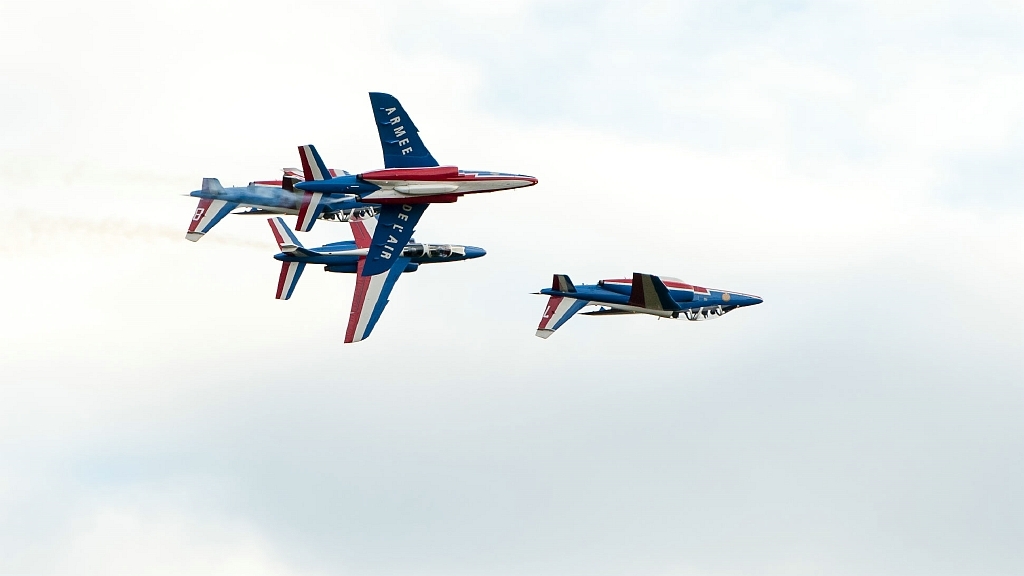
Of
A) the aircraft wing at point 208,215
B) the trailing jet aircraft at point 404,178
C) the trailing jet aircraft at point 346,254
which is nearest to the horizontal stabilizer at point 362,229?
the trailing jet aircraft at point 346,254

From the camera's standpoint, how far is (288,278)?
15538cm

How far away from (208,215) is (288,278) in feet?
32.4

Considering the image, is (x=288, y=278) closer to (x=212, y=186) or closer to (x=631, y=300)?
(x=212, y=186)

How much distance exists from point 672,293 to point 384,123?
3130 centimetres

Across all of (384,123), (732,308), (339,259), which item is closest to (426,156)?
(384,123)

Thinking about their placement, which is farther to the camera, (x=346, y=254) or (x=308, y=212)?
(x=346, y=254)

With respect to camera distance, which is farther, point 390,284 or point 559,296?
point 559,296

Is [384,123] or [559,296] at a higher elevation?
[384,123]

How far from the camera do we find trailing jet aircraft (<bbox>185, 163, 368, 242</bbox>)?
513 feet

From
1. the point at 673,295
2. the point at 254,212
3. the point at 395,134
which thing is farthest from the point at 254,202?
the point at 673,295

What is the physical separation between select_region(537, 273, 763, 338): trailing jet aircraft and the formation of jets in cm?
8

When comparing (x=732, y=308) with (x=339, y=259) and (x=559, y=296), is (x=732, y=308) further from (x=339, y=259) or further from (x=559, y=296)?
(x=339, y=259)

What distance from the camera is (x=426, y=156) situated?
458 ft

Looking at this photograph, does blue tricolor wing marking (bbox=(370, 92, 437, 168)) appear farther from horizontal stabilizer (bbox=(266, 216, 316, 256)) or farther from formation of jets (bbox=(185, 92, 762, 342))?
horizontal stabilizer (bbox=(266, 216, 316, 256))
